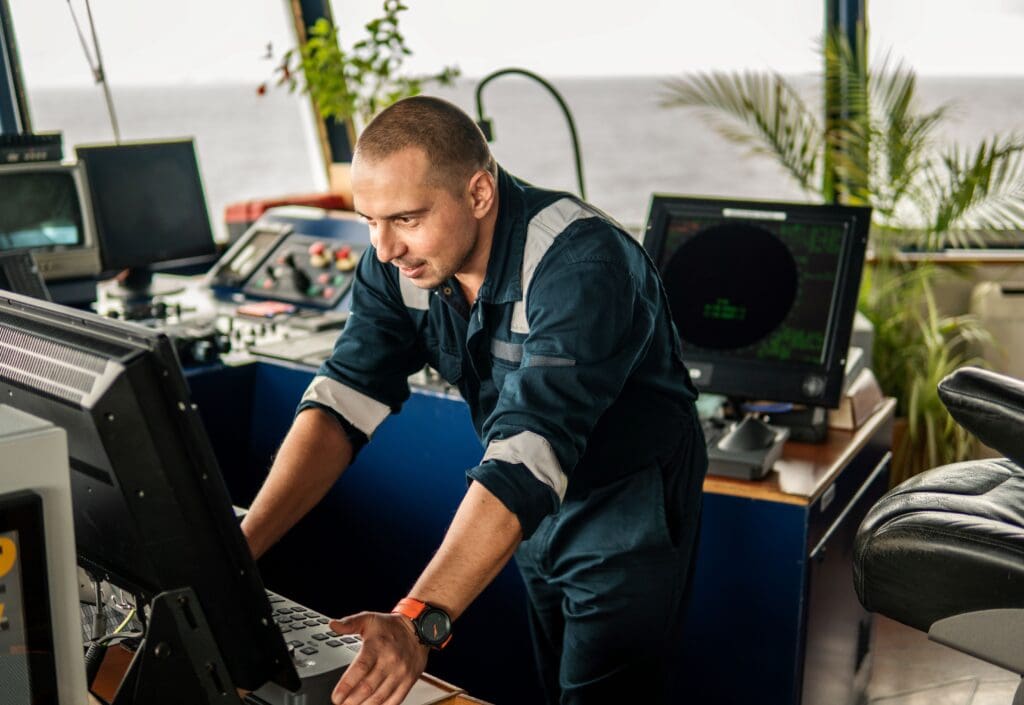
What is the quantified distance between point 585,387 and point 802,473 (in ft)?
2.87

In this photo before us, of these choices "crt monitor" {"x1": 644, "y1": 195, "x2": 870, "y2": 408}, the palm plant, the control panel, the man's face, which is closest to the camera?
the man's face

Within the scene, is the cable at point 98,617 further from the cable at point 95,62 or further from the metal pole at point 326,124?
the metal pole at point 326,124

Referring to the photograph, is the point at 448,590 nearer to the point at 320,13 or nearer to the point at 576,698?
the point at 576,698

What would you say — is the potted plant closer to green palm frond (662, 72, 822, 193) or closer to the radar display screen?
green palm frond (662, 72, 822, 193)

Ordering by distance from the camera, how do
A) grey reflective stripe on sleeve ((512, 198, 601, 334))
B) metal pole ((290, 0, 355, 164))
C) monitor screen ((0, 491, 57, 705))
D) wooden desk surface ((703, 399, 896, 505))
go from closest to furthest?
1. monitor screen ((0, 491, 57, 705))
2. grey reflective stripe on sleeve ((512, 198, 601, 334))
3. wooden desk surface ((703, 399, 896, 505))
4. metal pole ((290, 0, 355, 164))

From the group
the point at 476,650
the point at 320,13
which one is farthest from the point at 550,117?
the point at 476,650

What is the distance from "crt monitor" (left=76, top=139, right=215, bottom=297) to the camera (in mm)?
3064

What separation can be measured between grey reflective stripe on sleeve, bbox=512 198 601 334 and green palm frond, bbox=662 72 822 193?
2501mm

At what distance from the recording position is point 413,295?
5.85 feet

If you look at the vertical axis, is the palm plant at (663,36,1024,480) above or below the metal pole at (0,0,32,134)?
below

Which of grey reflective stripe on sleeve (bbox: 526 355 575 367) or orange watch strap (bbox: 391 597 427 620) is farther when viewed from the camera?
grey reflective stripe on sleeve (bbox: 526 355 575 367)

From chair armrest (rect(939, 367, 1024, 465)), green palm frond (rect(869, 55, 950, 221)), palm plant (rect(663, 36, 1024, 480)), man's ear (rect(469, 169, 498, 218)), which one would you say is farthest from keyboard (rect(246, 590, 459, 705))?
green palm frond (rect(869, 55, 950, 221))

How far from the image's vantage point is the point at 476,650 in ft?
8.45

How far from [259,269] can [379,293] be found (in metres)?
1.76
